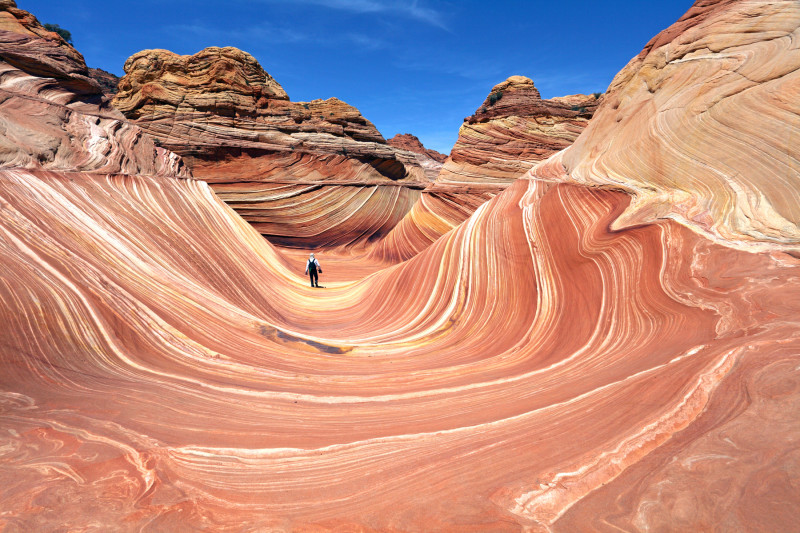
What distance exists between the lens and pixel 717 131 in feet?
13.2

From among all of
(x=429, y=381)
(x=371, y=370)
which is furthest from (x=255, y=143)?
(x=429, y=381)

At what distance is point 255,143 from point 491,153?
25.1 ft

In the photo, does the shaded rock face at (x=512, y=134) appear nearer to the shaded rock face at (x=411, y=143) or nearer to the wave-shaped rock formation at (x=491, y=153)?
the wave-shaped rock formation at (x=491, y=153)

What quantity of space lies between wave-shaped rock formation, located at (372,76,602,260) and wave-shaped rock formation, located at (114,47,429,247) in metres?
2.57

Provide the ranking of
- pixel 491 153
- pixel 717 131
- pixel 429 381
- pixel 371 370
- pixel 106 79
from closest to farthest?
pixel 429 381 → pixel 371 370 → pixel 717 131 → pixel 491 153 → pixel 106 79

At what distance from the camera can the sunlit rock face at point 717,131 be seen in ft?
11.0

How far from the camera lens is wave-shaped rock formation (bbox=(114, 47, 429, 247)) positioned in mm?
13312

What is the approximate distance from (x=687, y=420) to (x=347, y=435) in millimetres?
1546

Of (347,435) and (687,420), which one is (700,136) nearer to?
(687,420)

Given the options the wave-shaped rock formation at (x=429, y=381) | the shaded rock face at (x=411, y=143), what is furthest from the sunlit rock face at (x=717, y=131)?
the shaded rock face at (x=411, y=143)

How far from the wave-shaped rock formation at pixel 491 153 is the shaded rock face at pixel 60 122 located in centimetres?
661

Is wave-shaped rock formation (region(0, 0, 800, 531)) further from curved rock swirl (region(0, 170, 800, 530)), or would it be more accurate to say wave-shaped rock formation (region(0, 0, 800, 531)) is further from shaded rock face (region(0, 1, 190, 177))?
shaded rock face (region(0, 1, 190, 177))

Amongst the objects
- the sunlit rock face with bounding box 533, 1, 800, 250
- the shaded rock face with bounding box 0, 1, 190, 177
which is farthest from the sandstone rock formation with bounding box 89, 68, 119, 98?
the sunlit rock face with bounding box 533, 1, 800, 250

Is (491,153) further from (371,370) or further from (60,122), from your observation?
(371,370)
